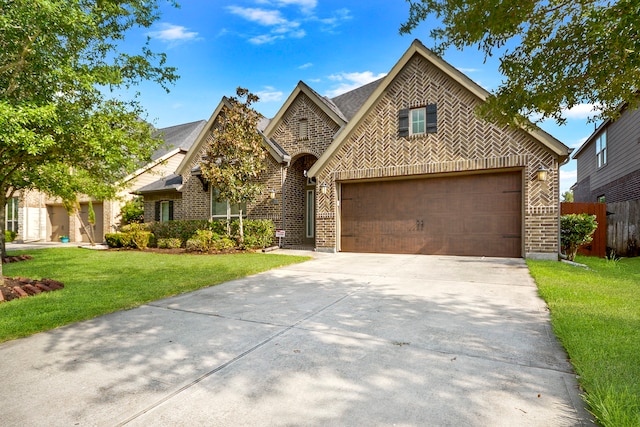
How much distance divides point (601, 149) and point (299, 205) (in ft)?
53.9

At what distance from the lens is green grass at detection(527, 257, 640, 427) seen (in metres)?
2.10

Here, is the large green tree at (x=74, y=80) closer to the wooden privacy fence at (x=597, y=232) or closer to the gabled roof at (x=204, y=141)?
the gabled roof at (x=204, y=141)

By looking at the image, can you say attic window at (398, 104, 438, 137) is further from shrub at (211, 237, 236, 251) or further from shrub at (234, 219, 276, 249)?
shrub at (211, 237, 236, 251)

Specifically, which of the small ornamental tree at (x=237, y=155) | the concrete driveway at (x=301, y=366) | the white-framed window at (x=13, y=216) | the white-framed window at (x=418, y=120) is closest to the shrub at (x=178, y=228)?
the small ornamental tree at (x=237, y=155)

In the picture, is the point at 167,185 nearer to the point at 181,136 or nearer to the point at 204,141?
the point at 204,141

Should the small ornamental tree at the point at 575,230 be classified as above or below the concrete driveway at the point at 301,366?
above

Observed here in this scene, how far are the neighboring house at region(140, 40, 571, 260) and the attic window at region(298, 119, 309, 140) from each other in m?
1.17

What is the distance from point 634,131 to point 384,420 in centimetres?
1726

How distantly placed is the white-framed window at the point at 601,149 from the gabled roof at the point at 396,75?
10857 millimetres

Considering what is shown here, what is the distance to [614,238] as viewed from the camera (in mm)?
11445

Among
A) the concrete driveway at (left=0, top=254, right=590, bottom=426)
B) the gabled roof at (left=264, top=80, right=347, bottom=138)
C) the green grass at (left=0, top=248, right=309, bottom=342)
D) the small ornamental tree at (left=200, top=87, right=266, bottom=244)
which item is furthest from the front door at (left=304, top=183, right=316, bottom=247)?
the concrete driveway at (left=0, top=254, right=590, bottom=426)

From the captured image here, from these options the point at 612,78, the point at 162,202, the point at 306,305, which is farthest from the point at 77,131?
the point at 162,202

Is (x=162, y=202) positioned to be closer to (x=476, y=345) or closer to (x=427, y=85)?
(x=427, y=85)

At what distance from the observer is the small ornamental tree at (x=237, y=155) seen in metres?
13.1
